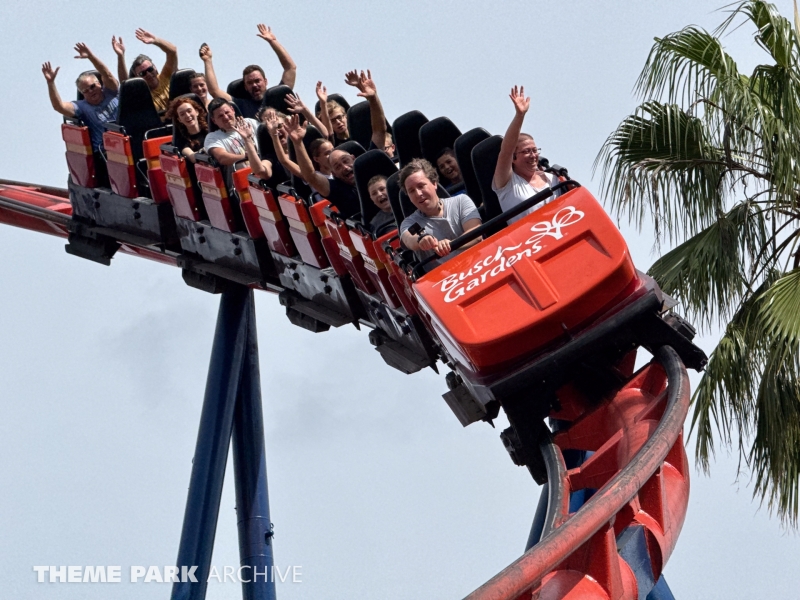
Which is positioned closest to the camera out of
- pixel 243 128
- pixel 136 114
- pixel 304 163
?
pixel 304 163

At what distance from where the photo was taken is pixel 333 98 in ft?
28.2

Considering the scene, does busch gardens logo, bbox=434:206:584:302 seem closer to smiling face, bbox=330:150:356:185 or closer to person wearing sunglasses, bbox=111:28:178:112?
smiling face, bbox=330:150:356:185

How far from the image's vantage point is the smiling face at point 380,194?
6242 mm

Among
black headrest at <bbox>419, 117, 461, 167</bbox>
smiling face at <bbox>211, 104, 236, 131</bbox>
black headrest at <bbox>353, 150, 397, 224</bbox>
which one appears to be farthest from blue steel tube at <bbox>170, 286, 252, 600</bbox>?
black headrest at <bbox>419, 117, 461, 167</bbox>

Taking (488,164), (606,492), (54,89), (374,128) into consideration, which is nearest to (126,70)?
(54,89)

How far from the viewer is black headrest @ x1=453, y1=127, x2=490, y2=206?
610 centimetres

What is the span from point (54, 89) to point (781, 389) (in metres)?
4.83

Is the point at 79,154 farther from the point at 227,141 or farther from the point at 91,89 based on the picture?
the point at 227,141

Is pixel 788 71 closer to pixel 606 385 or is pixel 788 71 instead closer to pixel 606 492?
pixel 606 385

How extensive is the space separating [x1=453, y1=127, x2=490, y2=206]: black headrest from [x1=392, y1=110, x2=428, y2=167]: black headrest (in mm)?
733

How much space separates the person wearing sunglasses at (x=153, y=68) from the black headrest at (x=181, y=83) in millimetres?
379

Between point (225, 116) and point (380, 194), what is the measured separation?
4.82 feet

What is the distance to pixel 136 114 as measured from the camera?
8.31 m

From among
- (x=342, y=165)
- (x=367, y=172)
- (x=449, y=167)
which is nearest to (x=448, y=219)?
(x=367, y=172)
